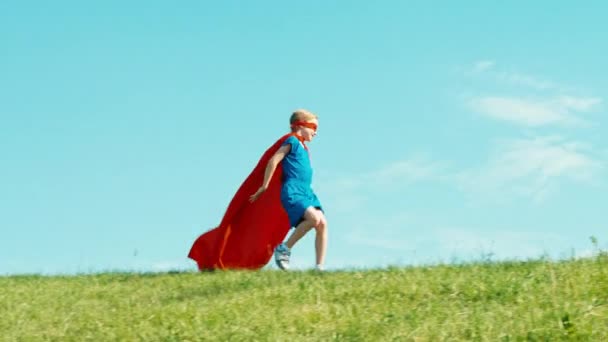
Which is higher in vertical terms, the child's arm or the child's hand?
the child's arm

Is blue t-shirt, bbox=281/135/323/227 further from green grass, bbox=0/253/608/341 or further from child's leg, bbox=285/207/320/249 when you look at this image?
green grass, bbox=0/253/608/341

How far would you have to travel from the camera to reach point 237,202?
1416 centimetres

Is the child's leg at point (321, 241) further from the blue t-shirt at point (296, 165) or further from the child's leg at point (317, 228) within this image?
the blue t-shirt at point (296, 165)

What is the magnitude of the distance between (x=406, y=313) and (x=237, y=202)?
5.96 m

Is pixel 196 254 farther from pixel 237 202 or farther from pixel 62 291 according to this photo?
pixel 62 291

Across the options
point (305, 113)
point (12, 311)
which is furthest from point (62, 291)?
point (305, 113)

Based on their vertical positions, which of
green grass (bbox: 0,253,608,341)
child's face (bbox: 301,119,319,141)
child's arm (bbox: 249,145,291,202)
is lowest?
green grass (bbox: 0,253,608,341)

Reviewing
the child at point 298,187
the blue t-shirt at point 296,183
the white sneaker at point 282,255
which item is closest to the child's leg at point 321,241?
the child at point 298,187

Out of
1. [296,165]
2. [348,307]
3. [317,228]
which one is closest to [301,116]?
[296,165]

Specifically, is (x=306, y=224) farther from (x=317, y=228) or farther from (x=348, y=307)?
(x=348, y=307)

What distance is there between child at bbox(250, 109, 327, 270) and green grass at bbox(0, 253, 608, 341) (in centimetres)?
136

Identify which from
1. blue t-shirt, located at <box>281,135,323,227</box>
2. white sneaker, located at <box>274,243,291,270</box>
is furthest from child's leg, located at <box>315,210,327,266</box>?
white sneaker, located at <box>274,243,291,270</box>

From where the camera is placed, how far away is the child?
516 inches

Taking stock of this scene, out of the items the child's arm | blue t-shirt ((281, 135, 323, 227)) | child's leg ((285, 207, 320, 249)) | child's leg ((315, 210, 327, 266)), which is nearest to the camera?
child's leg ((315, 210, 327, 266))
